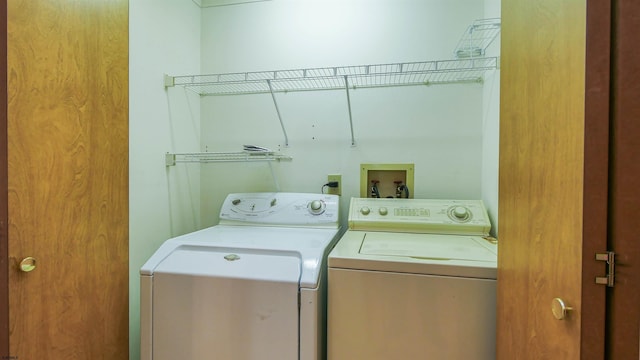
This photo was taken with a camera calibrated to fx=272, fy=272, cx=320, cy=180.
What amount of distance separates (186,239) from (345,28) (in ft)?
5.48

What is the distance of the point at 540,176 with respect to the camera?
2.32ft

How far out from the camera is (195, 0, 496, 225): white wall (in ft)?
5.79

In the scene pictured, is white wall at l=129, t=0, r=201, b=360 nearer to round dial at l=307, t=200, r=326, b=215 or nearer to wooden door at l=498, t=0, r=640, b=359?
round dial at l=307, t=200, r=326, b=215

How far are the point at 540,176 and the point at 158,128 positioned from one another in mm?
1850

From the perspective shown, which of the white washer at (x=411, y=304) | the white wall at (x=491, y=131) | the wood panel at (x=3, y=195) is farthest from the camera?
the white wall at (x=491, y=131)

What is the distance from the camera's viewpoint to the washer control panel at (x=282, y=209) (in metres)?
1.65

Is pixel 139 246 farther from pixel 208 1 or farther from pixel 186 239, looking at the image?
pixel 208 1

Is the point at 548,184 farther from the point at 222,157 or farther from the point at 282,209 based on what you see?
the point at 222,157

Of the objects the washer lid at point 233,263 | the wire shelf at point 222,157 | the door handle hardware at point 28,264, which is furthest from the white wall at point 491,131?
the door handle hardware at point 28,264

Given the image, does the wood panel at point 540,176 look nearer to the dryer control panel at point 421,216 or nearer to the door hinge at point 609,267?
the door hinge at point 609,267

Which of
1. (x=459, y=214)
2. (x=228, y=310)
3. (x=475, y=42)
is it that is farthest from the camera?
(x=475, y=42)

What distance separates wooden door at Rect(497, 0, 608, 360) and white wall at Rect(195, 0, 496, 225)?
0.89 metres

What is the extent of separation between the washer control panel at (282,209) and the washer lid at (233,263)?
481 millimetres

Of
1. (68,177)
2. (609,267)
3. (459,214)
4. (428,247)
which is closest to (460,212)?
(459,214)
